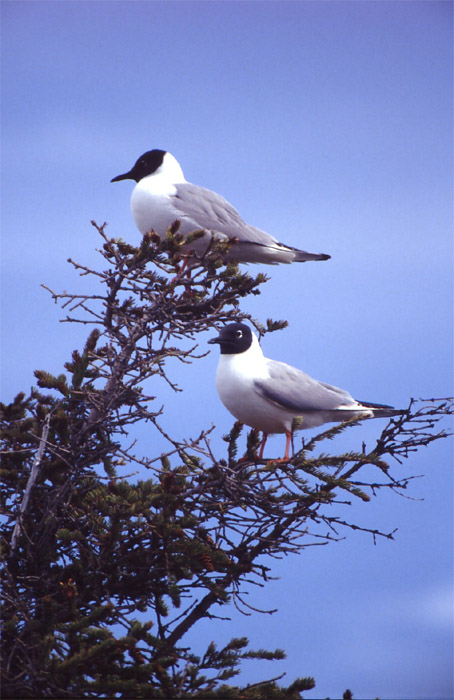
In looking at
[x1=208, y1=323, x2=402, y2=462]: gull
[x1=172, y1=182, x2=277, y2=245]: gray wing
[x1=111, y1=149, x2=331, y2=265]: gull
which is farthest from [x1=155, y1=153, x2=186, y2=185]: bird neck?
[x1=208, y1=323, x2=402, y2=462]: gull

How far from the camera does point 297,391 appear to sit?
23.5ft

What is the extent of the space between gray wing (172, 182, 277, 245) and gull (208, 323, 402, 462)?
62.9 inches

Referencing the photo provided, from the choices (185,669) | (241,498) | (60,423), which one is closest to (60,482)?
(60,423)

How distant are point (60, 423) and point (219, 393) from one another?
1486mm

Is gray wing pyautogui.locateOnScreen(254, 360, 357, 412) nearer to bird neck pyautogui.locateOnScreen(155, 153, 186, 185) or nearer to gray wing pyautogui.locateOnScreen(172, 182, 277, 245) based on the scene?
gray wing pyautogui.locateOnScreen(172, 182, 277, 245)

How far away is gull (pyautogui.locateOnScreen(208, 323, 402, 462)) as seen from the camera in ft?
23.3

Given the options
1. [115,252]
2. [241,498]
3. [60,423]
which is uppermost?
[115,252]

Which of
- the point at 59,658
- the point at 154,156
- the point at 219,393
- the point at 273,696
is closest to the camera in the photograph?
the point at 59,658

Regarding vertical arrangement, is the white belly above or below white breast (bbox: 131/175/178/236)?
below

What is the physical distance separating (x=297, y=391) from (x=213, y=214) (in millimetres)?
2643

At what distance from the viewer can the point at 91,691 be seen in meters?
5.27

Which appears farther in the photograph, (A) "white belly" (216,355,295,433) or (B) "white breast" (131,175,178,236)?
(B) "white breast" (131,175,178,236)

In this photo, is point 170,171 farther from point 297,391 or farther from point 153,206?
point 297,391

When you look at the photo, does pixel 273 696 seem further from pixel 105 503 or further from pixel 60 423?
pixel 60 423
